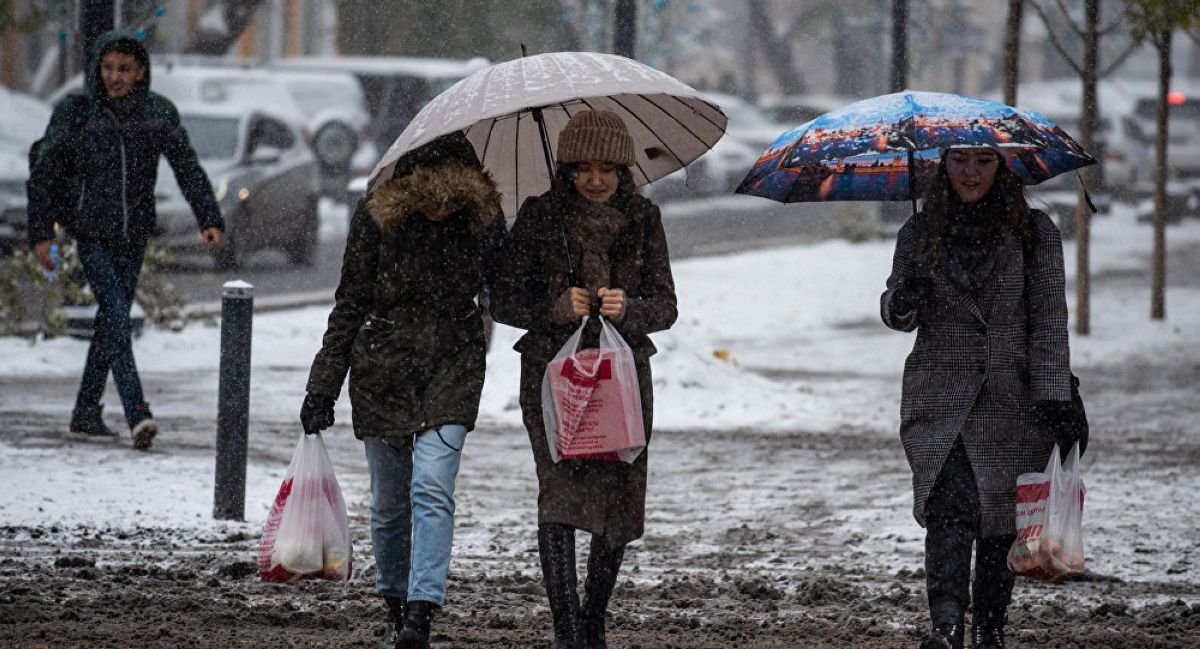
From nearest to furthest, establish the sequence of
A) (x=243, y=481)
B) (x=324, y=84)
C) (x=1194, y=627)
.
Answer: (x=1194, y=627), (x=243, y=481), (x=324, y=84)

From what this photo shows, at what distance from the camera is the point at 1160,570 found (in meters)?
6.76

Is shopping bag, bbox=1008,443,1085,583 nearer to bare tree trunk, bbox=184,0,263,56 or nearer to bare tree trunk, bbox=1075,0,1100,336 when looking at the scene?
bare tree trunk, bbox=1075,0,1100,336

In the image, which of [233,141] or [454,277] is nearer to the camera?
[454,277]

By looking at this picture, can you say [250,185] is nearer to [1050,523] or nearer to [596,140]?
[596,140]

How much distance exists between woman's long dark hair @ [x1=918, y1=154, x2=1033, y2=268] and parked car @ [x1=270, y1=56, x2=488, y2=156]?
20.4m

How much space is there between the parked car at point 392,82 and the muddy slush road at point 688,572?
17.3 metres

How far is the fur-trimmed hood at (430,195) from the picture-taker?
5.24 metres

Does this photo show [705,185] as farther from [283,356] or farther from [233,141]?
[283,356]

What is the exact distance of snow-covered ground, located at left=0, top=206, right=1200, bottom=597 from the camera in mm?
7465

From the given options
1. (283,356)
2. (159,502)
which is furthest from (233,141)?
(159,502)

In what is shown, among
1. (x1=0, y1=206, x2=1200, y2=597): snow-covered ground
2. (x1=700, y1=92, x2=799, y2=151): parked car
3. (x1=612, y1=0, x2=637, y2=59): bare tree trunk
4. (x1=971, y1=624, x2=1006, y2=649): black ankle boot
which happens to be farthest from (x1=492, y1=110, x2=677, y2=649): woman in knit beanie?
(x1=700, y1=92, x2=799, y2=151): parked car

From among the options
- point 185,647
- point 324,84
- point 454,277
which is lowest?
point 185,647

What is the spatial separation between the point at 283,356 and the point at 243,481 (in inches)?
221

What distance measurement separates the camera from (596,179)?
17.5 ft
